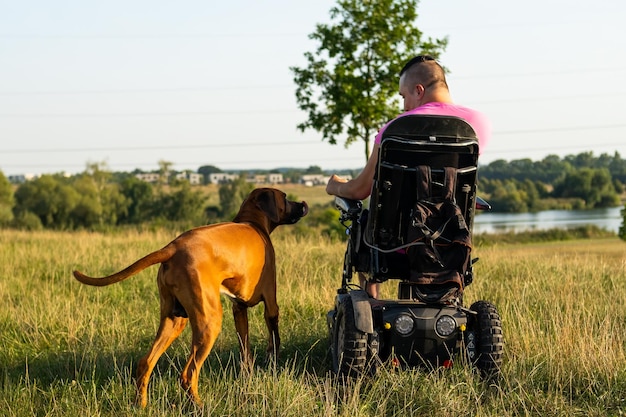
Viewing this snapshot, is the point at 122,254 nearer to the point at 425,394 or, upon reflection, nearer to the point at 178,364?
the point at 178,364

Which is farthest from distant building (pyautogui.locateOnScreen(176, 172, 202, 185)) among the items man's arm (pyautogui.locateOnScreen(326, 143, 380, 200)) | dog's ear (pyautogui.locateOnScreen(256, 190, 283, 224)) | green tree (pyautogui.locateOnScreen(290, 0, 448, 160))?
man's arm (pyautogui.locateOnScreen(326, 143, 380, 200))

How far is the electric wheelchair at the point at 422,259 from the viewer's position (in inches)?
169

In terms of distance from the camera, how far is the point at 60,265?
10.2 meters

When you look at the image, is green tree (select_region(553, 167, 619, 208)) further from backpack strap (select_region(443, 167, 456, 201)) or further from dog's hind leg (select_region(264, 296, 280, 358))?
backpack strap (select_region(443, 167, 456, 201))

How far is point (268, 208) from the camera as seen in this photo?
5688mm

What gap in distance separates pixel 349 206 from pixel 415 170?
0.71 meters

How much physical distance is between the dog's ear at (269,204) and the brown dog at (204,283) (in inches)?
12.9

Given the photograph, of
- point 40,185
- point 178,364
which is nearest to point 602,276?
point 178,364

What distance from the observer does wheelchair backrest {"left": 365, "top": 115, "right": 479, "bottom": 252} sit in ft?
14.0

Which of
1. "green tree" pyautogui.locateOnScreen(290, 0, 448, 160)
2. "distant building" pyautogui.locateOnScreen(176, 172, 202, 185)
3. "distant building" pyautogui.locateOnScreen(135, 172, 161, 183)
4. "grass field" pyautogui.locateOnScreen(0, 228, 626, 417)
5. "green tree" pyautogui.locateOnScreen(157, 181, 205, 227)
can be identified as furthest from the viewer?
"distant building" pyautogui.locateOnScreen(135, 172, 161, 183)

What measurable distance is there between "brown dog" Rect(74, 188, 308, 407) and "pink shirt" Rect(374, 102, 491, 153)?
1.20 m

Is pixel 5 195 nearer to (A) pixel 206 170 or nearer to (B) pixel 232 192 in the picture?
(B) pixel 232 192

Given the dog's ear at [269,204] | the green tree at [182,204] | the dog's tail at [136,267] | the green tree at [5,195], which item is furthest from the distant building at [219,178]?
the dog's tail at [136,267]

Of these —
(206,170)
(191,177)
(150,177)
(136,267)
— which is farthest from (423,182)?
(206,170)
